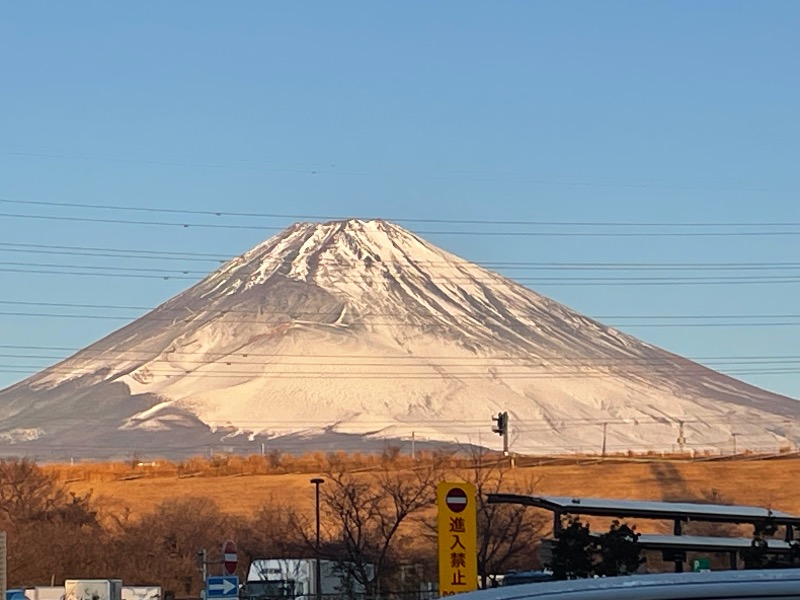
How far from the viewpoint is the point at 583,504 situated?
19.0 metres

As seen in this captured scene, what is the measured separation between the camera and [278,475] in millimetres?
91125

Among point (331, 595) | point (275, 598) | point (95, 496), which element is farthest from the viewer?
point (95, 496)

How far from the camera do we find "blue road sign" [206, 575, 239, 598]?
21.2 metres

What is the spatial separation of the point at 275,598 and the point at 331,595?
4.54m

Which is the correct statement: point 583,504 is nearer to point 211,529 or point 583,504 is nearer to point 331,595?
point 331,595

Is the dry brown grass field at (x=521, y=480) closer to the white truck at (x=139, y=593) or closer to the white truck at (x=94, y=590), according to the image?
the white truck at (x=139, y=593)

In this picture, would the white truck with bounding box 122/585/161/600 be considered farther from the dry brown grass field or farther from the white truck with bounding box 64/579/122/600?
the dry brown grass field

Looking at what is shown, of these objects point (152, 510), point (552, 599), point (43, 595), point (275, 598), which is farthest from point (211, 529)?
point (552, 599)

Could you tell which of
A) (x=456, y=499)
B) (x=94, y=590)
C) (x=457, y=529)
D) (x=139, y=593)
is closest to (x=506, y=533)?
(x=139, y=593)

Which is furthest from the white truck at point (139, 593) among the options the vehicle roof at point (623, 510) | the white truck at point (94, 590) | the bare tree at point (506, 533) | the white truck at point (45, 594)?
the vehicle roof at point (623, 510)

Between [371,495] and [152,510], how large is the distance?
14950 millimetres

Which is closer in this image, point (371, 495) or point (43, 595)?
point (43, 595)

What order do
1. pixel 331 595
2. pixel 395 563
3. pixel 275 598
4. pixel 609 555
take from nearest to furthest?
pixel 609 555 < pixel 275 598 < pixel 331 595 < pixel 395 563

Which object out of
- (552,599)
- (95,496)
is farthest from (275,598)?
(95,496)
